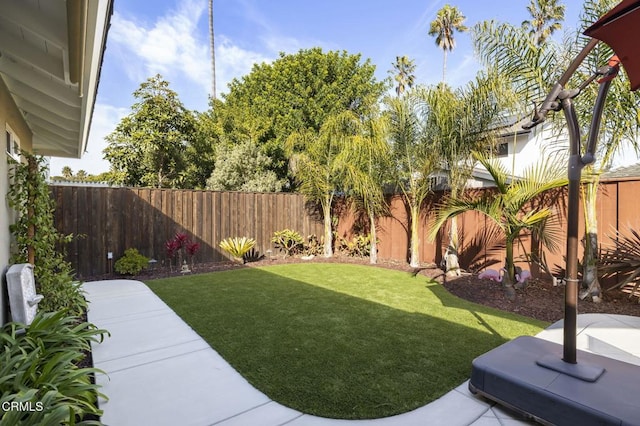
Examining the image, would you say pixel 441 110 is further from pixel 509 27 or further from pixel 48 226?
pixel 48 226

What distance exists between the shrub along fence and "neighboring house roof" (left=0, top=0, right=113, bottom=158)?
3.04 meters

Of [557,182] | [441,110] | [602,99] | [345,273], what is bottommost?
[345,273]

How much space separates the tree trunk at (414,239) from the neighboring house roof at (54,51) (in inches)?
241

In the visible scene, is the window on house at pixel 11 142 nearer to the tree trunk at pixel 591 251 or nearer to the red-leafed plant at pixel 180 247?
the red-leafed plant at pixel 180 247

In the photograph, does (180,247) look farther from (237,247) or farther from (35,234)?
(35,234)

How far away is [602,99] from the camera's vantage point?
2.25 metres

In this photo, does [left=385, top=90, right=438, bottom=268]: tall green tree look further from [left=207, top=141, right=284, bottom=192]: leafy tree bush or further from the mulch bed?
[left=207, top=141, right=284, bottom=192]: leafy tree bush

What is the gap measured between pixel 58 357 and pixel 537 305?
5439 mm

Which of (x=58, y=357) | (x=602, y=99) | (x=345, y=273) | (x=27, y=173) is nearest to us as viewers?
(x=58, y=357)

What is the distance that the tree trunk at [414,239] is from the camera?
714 cm

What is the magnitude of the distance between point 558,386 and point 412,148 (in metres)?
5.49

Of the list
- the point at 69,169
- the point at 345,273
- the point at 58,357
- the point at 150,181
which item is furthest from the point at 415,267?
the point at 69,169

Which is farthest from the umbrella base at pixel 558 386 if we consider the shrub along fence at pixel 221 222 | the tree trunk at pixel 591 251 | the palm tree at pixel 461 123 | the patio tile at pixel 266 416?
the palm tree at pixel 461 123

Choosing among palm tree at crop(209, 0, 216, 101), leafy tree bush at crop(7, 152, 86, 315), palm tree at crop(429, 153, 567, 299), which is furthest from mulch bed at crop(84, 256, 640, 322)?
palm tree at crop(209, 0, 216, 101)
